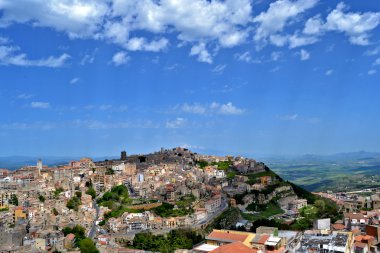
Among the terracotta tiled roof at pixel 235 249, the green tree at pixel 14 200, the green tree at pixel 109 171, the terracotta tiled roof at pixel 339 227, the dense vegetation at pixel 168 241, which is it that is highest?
the green tree at pixel 109 171

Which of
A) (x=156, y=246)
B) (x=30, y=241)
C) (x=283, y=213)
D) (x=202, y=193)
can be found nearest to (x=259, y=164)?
(x=202, y=193)

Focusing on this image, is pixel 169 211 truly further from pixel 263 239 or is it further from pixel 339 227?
pixel 263 239

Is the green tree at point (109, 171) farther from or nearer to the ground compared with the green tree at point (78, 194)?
farther from the ground

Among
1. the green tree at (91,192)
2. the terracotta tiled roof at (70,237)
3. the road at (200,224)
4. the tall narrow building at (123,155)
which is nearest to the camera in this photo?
the terracotta tiled roof at (70,237)

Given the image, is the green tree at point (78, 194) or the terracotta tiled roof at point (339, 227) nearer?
the terracotta tiled roof at point (339, 227)

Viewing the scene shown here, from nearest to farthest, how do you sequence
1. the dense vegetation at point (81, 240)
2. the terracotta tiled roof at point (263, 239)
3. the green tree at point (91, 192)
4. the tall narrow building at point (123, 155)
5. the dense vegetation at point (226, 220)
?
the terracotta tiled roof at point (263, 239), the dense vegetation at point (81, 240), the dense vegetation at point (226, 220), the green tree at point (91, 192), the tall narrow building at point (123, 155)

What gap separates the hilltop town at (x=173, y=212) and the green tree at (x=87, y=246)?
0.06m

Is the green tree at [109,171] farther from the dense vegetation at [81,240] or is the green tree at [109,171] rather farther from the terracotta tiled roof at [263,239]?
the terracotta tiled roof at [263,239]

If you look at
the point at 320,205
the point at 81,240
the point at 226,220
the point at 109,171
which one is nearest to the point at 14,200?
the point at 81,240

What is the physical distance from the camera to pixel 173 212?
102ft

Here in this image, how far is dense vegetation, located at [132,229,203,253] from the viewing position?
24256mm

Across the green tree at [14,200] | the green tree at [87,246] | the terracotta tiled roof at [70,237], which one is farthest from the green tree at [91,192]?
the green tree at [87,246]

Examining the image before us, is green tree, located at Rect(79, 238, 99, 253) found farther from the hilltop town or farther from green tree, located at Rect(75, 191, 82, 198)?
green tree, located at Rect(75, 191, 82, 198)

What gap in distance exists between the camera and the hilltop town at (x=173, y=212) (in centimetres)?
1953
